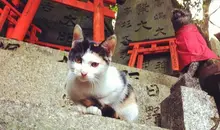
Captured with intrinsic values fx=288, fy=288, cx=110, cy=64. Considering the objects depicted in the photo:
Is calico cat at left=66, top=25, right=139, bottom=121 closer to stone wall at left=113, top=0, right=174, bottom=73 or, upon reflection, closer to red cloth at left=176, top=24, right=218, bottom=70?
red cloth at left=176, top=24, right=218, bottom=70

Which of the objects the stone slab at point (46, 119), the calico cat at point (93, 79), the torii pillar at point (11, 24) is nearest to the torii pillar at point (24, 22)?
the torii pillar at point (11, 24)

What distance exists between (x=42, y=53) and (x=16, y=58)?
486mm

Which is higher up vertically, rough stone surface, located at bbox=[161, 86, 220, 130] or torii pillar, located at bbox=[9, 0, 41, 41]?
torii pillar, located at bbox=[9, 0, 41, 41]

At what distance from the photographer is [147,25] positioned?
23.6ft

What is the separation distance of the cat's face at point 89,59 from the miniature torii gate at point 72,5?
2.92m

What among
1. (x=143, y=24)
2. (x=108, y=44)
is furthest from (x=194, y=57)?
(x=143, y=24)

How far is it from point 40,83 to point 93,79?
1.20m

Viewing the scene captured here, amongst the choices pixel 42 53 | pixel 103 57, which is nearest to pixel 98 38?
pixel 42 53

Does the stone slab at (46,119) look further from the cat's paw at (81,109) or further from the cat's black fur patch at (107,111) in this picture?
the cat's black fur patch at (107,111)

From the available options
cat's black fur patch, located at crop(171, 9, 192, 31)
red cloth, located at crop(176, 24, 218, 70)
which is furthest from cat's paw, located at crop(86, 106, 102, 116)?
cat's black fur patch, located at crop(171, 9, 192, 31)

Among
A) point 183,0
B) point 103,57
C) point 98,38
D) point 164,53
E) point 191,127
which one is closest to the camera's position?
point 103,57

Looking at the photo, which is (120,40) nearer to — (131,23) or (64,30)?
(131,23)

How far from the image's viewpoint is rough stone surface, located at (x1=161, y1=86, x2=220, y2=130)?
95.6 inches

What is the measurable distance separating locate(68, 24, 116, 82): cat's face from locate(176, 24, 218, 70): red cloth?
4.71 ft
